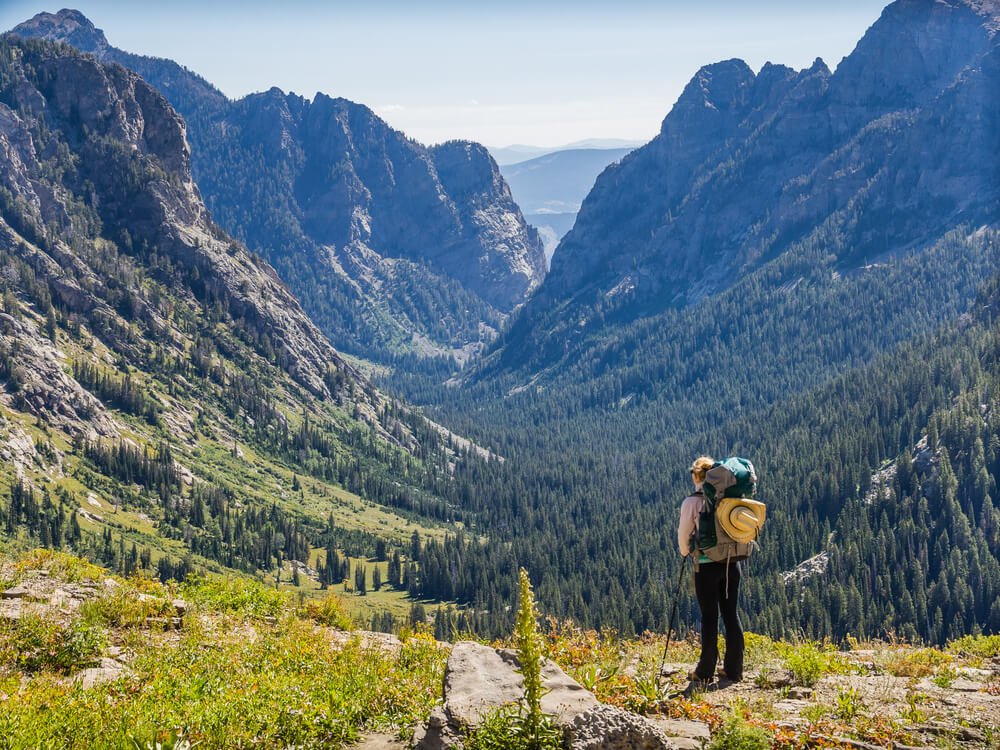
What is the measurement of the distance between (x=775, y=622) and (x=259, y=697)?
14578 cm

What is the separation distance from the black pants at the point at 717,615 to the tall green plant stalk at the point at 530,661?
7679 mm

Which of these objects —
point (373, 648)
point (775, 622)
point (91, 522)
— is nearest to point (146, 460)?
point (91, 522)

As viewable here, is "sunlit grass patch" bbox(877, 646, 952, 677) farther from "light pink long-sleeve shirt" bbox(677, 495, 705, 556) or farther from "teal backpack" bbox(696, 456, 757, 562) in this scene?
"light pink long-sleeve shirt" bbox(677, 495, 705, 556)

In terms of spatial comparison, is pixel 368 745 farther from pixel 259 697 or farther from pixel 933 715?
pixel 933 715

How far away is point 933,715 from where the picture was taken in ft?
59.1

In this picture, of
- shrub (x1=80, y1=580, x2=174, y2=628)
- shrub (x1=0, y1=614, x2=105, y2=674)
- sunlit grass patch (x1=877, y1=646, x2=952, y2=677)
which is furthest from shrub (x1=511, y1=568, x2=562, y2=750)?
shrub (x1=80, y1=580, x2=174, y2=628)

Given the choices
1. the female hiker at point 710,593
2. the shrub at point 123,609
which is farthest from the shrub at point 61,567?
the female hiker at point 710,593

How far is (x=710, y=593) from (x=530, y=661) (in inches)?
341

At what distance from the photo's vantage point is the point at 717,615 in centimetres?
2072

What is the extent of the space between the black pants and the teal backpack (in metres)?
0.49

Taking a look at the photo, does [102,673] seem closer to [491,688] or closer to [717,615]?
[491,688]

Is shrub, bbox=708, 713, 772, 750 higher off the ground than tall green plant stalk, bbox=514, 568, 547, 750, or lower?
lower

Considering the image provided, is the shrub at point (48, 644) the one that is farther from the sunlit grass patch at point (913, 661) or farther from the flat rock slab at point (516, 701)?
the sunlit grass patch at point (913, 661)

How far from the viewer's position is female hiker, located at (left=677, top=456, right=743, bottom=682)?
797 inches
